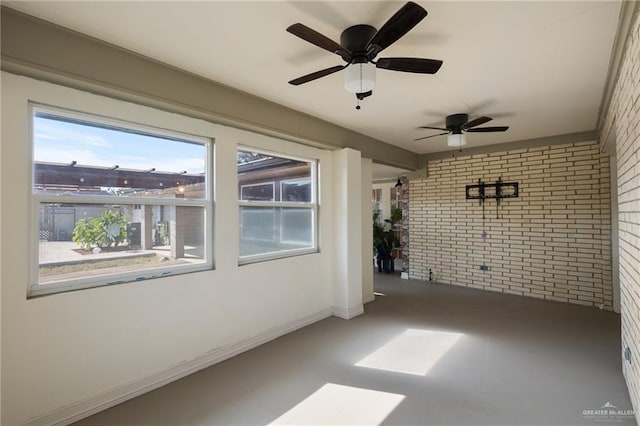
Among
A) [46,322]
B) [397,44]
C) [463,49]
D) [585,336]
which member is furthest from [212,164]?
[585,336]

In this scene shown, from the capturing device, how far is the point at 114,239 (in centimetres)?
242

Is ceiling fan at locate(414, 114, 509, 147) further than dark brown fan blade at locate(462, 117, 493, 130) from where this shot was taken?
Yes

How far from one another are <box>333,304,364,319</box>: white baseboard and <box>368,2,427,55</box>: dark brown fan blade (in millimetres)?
3268

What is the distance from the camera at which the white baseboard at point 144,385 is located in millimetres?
2072

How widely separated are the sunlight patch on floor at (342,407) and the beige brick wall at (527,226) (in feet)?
13.3

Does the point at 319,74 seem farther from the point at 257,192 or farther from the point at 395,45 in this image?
the point at 257,192

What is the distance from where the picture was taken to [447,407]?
87.7 inches

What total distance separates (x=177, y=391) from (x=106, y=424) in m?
0.49

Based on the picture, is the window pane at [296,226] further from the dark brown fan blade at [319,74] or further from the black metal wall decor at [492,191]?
the black metal wall decor at [492,191]

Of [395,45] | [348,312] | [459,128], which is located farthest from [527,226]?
[395,45]

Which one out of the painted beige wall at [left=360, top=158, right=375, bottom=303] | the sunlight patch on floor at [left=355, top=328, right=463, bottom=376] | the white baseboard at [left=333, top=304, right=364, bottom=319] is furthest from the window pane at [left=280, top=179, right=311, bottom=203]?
the sunlight patch on floor at [left=355, top=328, right=463, bottom=376]

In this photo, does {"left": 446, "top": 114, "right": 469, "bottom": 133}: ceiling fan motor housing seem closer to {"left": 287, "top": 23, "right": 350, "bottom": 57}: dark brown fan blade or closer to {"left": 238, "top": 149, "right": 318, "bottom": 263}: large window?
{"left": 238, "top": 149, "right": 318, "bottom": 263}: large window

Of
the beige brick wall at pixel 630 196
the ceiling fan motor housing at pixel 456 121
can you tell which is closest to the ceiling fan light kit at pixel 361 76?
the beige brick wall at pixel 630 196

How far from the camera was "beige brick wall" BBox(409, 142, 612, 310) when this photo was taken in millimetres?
4582
